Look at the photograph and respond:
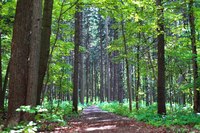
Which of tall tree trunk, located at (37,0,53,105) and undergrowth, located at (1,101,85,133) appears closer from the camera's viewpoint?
undergrowth, located at (1,101,85,133)

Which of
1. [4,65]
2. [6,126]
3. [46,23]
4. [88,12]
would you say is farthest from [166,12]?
[88,12]

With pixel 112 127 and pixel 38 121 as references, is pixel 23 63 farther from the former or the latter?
pixel 112 127

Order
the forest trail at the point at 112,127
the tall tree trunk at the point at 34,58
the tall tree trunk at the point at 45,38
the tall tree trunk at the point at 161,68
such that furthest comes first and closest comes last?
the tall tree trunk at the point at 161,68, the tall tree trunk at the point at 45,38, the forest trail at the point at 112,127, the tall tree trunk at the point at 34,58

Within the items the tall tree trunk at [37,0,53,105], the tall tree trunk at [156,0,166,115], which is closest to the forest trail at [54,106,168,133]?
the tall tree trunk at [156,0,166,115]

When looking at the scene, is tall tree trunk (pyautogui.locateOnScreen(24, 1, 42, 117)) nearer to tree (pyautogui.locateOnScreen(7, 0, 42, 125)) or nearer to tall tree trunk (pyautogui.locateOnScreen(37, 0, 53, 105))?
tree (pyautogui.locateOnScreen(7, 0, 42, 125))

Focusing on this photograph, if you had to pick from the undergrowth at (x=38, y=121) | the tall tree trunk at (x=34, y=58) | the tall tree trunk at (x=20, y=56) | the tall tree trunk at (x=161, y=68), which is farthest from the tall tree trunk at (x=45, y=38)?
the tall tree trunk at (x=161, y=68)

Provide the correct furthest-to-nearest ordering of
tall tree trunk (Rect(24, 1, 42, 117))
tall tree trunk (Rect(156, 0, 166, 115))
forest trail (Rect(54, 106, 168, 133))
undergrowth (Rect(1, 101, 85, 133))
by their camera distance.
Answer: tall tree trunk (Rect(156, 0, 166, 115))
forest trail (Rect(54, 106, 168, 133))
tall tree trunk (Rect(24, 1, 42, 117))
undergrowth (Rect(1, 101, 85, 133))

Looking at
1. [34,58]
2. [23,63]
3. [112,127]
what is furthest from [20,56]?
[112,127]

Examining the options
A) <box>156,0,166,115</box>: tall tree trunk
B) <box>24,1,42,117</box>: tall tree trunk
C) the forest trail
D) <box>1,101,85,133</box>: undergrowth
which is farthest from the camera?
<box>156,0,166,115</box>: tall tree trunk

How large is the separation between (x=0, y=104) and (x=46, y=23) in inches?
226

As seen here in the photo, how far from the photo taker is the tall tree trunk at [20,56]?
779cm

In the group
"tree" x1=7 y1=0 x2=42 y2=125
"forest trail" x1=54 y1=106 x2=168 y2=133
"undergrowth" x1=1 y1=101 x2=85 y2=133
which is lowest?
"forest trail" x1=54 y1=106 x2=168 y2=133

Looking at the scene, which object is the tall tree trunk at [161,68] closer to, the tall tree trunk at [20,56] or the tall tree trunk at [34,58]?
the tall tree trunk at [34,58]

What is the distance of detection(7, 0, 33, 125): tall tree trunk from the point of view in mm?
7785
